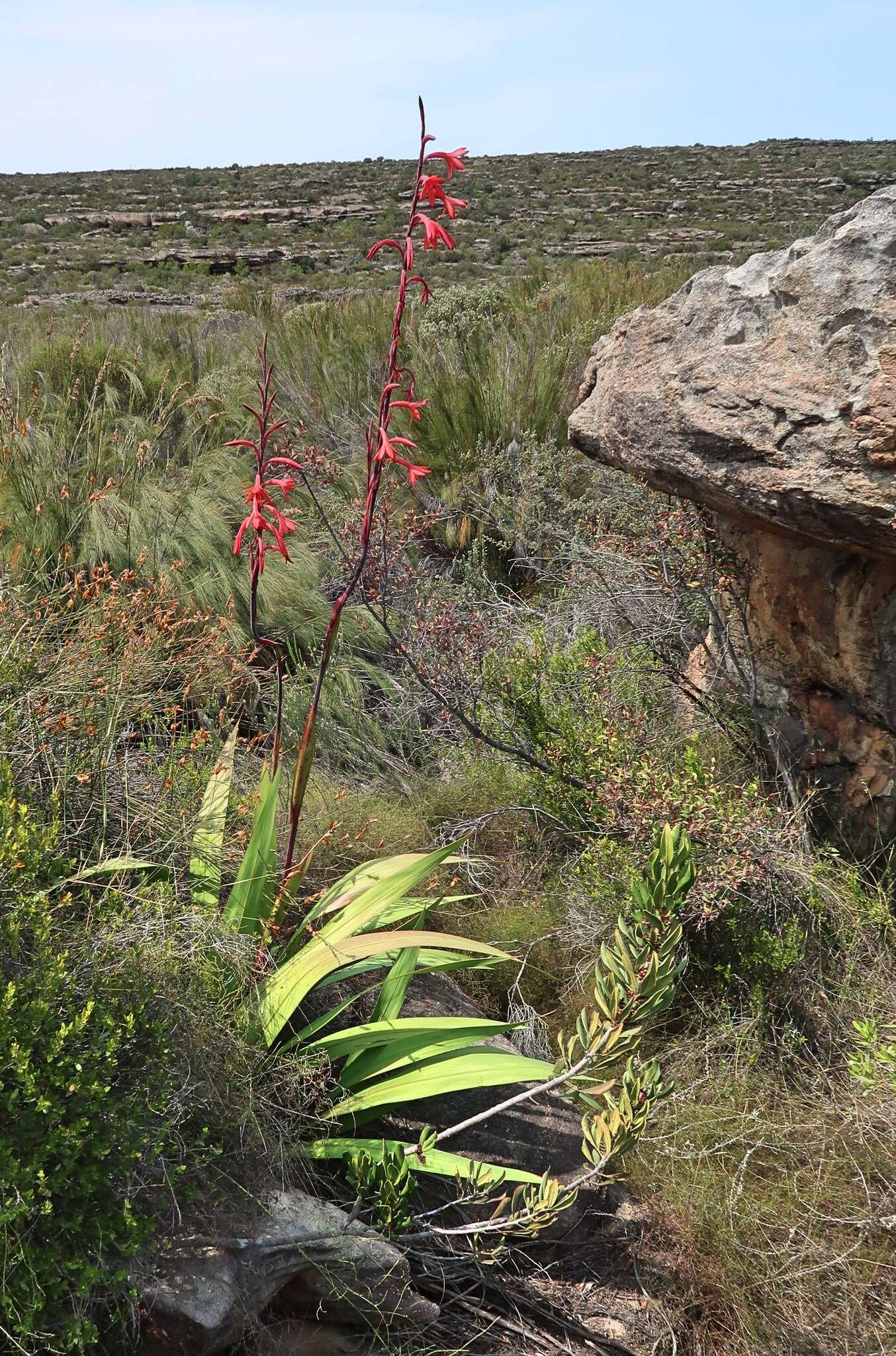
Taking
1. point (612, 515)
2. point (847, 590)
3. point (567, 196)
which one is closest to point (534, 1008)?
point (847, 590)

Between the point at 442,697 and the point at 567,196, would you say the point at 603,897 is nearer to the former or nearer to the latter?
the point at 442,697

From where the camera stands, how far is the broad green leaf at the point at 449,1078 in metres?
2.30

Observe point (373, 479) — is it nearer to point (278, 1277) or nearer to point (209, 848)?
point (209, 848)

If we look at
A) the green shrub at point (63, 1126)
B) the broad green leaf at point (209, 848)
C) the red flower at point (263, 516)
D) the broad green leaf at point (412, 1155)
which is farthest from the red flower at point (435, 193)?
the broad green leaf at point (412, 1155)

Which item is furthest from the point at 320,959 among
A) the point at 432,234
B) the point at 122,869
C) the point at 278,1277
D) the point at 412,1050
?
the point at 432,234

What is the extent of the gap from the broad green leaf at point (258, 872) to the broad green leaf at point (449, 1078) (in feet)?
1.53

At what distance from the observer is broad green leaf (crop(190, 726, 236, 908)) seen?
2.71 meters

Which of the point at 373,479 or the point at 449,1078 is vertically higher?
the point at 373,479

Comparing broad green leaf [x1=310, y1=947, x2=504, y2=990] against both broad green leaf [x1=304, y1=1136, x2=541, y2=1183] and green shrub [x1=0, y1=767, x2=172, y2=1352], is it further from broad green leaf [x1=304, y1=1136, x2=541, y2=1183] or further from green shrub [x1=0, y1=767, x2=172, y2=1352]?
green shrub [x1=0, y1=767, x2=172, y2=1352]

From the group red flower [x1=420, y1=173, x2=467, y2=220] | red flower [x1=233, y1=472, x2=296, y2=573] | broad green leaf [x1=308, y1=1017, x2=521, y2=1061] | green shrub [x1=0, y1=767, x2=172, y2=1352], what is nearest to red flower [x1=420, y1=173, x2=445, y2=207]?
red flower [x1=420, y1=173, x2=467, y2=220]

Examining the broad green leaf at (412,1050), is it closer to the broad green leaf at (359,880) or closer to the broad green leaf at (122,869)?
the broad green leaf at (359,880)

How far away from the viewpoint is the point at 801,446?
2854 mm

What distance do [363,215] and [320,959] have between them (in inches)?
1252

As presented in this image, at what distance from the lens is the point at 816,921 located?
3035mm
